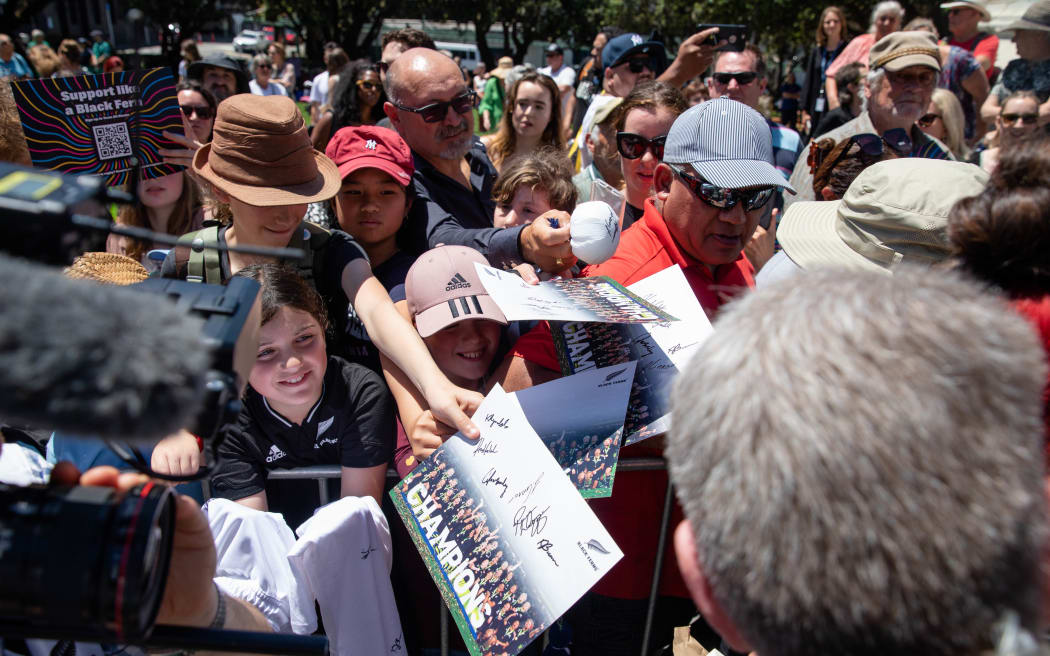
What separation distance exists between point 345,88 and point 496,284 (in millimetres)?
4140

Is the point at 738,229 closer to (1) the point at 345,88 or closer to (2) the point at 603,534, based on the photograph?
(2) the point at 603,534

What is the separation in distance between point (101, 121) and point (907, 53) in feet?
14.0

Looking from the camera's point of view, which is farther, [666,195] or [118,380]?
[666,195]

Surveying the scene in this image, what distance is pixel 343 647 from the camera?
2.08 meters

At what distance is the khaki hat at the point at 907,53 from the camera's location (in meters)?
4.13

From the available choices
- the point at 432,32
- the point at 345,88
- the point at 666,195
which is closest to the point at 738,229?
the point at 666,195

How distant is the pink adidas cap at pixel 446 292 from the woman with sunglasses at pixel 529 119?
2.94 m

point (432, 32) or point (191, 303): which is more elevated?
point (191, 303)

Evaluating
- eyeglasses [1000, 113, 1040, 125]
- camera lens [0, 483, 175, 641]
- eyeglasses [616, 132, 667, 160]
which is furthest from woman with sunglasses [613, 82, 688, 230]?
eyeglasses [1000, 113, 1040, 125]

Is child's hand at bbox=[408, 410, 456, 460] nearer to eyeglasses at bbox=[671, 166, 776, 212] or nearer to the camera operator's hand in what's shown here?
the camera operator's hand

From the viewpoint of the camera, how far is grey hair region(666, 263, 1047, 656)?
83 cm

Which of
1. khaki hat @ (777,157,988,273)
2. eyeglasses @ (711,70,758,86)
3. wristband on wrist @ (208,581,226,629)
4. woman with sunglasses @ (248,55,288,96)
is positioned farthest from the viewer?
woman with sunglasses @ (248,55,288,96)

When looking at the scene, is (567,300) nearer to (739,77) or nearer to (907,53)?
Result: (907,53)

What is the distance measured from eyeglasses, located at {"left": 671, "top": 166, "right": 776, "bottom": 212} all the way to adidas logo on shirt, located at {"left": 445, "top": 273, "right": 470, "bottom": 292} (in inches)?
34.1
